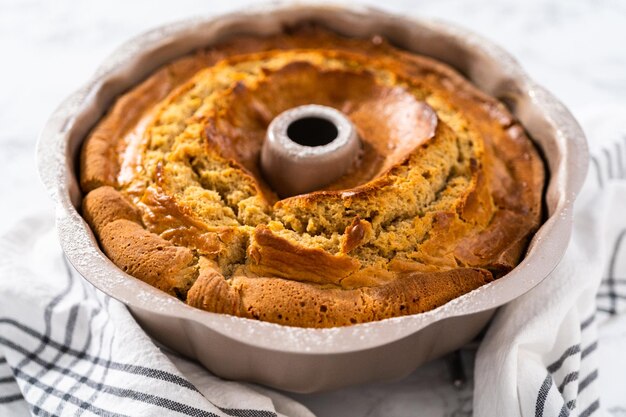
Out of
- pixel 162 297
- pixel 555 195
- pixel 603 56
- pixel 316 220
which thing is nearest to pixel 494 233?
pixel 555 195

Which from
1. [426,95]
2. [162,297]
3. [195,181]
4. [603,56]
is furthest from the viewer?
[603,56]

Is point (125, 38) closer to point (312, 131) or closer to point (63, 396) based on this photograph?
point (312, 131)

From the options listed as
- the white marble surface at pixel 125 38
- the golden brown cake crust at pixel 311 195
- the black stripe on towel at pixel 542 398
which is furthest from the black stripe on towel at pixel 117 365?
Answer: the black stripe on towel at pixel 542 398

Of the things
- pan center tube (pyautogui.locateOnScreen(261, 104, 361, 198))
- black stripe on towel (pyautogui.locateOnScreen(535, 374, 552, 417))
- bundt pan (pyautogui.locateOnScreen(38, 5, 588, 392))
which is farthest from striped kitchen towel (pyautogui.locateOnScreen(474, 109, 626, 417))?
pan center tube (pyautogui.locateOnScreen(261, 104, 361, 198))

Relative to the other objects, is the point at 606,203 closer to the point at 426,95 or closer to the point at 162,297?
the point at 426,95

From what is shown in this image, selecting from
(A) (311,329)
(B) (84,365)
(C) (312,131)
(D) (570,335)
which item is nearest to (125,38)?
(C) (312,131)

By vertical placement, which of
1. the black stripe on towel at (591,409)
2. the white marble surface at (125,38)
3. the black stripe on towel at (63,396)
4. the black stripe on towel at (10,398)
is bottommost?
the black stripe on towel at (10,398)

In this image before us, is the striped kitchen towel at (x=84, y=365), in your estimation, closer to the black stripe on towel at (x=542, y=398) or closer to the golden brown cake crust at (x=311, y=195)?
the golden brown cake crust at (x=311, y=195)
